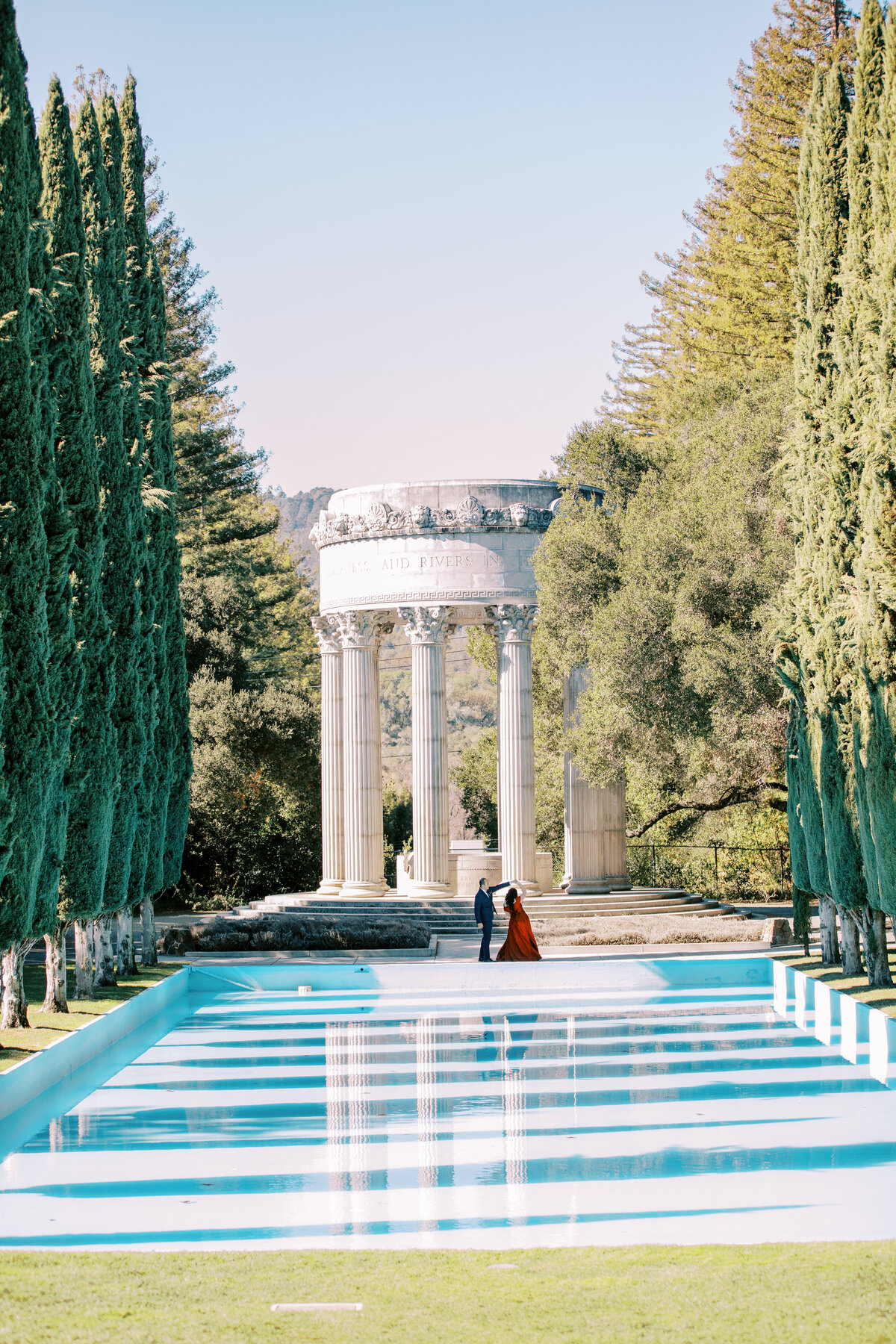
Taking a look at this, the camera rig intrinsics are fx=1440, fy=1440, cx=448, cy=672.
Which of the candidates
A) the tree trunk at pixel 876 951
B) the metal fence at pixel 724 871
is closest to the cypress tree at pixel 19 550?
the tree trunk at pixel 876 951

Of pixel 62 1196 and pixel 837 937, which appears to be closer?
pixel 62 1196

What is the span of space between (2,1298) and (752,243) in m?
49.1

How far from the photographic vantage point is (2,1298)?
886cm

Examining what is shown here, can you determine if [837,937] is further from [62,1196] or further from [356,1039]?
[62,1196]

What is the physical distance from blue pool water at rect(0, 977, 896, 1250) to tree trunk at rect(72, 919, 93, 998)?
6.03ft

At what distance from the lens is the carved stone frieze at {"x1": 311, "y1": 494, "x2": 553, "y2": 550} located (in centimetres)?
3819

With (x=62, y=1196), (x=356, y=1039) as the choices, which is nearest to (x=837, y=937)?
(x=356, y=1039)

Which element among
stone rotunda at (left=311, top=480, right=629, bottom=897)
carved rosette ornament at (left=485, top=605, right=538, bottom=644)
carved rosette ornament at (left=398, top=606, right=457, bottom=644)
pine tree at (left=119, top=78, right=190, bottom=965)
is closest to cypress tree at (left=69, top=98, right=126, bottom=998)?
pine tree at (left=119, top=78, right=190, bottom=965)

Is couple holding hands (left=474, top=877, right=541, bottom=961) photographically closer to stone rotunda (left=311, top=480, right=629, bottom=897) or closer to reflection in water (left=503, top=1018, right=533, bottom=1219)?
stone rotunda (left=311, top=480, right=629, bottom=897)

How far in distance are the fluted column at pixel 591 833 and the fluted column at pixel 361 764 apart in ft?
17.0

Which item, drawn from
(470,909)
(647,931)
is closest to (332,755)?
(470,909)

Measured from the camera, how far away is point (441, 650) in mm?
39000

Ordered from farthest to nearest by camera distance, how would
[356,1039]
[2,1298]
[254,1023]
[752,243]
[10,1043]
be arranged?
[752,243] < [254,1023] < [356,1039] < [10,1043] < [2,1298]

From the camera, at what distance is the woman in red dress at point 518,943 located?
100 ft
